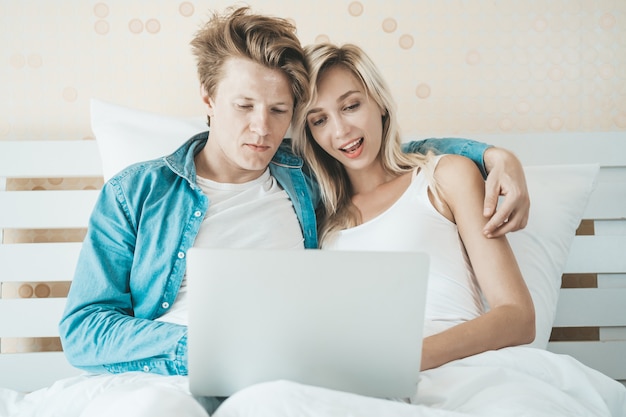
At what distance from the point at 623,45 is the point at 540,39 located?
246 mm

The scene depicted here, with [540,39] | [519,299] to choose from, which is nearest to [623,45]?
[540,39]

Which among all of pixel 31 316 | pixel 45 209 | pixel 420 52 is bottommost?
pixel 31 316

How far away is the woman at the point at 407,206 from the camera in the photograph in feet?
3.97

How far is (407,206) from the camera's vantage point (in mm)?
1437

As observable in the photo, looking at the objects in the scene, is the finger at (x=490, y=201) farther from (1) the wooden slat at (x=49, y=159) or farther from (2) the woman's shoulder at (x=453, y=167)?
(1) the wooden slat at (x=49, y=159)

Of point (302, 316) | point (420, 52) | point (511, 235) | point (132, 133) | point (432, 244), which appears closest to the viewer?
point (302, 316)

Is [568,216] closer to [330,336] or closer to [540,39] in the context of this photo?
[540,39]

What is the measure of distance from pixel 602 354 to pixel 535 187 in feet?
1.76

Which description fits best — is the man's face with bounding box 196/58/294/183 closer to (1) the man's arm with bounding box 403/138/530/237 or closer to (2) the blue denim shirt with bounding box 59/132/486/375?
(2) the blue denim shirt with bounding box 59/132/486/375

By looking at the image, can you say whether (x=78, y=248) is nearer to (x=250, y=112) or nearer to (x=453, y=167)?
(x=250, y=112)

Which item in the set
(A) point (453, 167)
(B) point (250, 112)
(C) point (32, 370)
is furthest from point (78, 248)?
(A) point (453, 167)

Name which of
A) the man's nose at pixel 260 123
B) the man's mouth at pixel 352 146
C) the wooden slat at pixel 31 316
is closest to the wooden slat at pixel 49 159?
the wooden slat at pixel 31 316

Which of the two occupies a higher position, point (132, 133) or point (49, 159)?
point (132, 133)

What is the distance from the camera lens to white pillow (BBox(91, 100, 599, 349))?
149 centimetres
